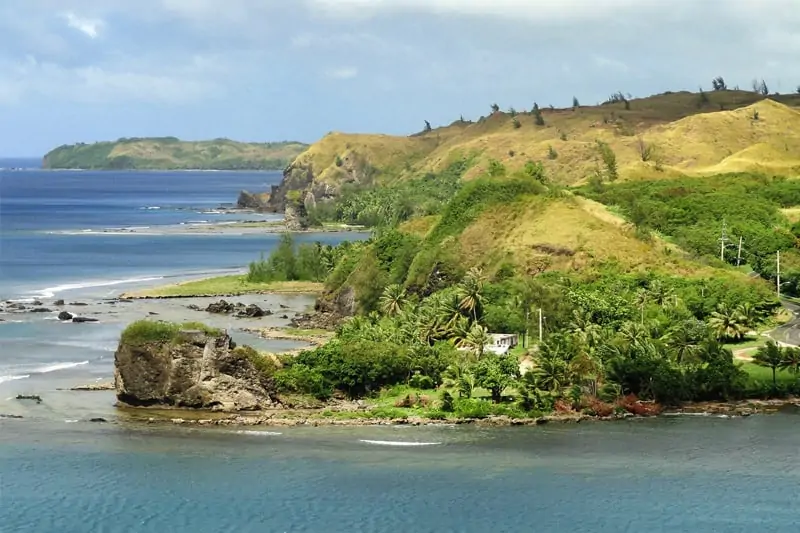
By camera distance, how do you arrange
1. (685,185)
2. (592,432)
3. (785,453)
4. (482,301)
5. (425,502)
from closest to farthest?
(425,502), (785,453), (592,432), (482,301), (685,185)

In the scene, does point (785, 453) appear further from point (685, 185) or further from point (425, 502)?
point (685, 185)

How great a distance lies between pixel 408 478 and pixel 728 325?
44.7m

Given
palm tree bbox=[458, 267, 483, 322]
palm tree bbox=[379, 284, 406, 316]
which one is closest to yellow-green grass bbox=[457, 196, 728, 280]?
palm tree bbox=[379, 284, 406, 316]

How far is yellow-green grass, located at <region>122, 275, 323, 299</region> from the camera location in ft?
515

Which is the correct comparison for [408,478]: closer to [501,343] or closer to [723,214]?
[501,343]

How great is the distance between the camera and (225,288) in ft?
537

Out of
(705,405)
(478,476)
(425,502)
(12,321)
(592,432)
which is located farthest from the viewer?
(12,321)

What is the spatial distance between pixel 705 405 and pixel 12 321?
77.1m

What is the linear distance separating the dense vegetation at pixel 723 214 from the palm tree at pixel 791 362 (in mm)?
37342

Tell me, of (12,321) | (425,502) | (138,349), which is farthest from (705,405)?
(12,321)

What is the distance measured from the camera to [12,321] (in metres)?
134

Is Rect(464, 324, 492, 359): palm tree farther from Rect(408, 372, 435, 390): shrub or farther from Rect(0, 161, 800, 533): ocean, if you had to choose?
Rect(0, 161, 800, 533): ocean

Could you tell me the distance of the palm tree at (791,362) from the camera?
9772cm

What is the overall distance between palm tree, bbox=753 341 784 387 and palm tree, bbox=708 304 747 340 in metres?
9.11
